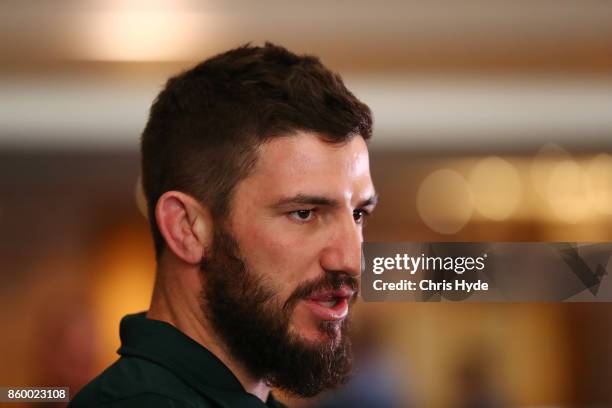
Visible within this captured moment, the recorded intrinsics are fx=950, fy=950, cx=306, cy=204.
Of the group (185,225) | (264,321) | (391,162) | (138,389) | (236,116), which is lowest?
(138,389)

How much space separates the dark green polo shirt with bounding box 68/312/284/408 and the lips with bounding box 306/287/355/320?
5.1 inches

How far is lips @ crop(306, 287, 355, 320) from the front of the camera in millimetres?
1144

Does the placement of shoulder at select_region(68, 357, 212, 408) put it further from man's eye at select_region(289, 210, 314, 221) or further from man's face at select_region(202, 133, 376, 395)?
man's eye at select_region(289, 210, 314, 221)

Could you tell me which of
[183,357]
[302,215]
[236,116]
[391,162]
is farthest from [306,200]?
[391,162]

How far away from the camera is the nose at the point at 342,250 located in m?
1.13

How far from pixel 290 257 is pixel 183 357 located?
0.60 ft

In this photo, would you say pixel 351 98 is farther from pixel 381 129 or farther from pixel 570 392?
pixel 570 392

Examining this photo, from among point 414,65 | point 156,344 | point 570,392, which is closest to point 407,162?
point 414,65

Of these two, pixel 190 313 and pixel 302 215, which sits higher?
pixel 302 215

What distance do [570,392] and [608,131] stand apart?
525mm

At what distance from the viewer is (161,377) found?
1.01m

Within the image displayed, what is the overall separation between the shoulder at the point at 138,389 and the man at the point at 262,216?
0.09 meters

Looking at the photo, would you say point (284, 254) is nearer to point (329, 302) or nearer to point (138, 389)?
point (329, 302)

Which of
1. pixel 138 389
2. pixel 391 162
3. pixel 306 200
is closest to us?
pixel 138 389
